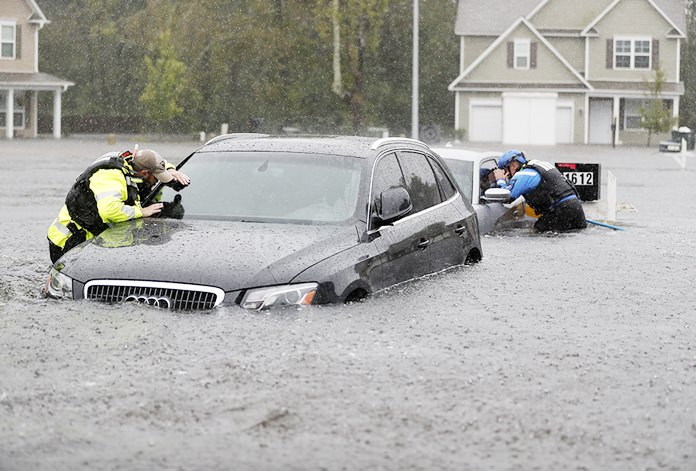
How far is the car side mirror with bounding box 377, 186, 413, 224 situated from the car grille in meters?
1.68

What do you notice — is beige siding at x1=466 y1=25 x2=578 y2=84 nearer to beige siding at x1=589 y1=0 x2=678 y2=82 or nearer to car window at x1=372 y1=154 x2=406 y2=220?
beige siding at x1=589 y1=0 x2=678 y2=82

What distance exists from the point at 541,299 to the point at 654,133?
59.4 meters

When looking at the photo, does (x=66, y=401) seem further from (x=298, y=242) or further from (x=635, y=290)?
(x=635, y=290)

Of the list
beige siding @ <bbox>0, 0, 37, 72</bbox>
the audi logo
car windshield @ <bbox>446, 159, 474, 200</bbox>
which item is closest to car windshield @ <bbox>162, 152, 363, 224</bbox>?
the audi logo

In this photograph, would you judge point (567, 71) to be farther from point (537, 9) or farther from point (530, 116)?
point (537, 9)

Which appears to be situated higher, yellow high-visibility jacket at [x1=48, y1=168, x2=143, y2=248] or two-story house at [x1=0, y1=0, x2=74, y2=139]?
two-story house at [x1=0, y1=0, x2=74, y2=139]

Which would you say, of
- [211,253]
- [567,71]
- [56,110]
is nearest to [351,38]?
[567,71]

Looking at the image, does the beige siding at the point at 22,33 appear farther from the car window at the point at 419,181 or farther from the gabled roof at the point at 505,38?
the car window at the point at 419,181

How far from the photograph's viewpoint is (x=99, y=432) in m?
5.75

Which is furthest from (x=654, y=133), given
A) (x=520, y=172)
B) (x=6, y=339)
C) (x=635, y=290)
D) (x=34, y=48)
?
(x=6, y=339)

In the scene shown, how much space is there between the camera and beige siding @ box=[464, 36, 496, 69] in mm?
69875

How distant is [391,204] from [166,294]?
6.36ft

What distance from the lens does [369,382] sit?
6785 mm

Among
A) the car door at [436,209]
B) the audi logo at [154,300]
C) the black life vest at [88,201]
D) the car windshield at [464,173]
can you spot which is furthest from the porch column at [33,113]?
the audi logo at [154,300]
